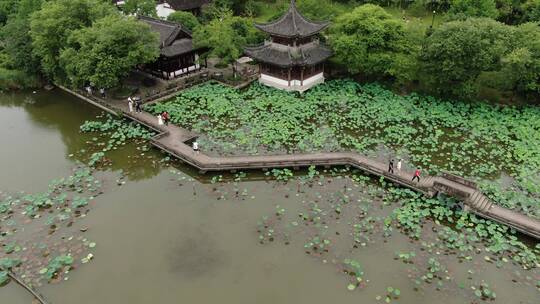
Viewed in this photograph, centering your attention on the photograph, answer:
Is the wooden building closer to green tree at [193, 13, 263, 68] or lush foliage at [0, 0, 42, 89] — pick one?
green tree at [193, 13, 263, 68]

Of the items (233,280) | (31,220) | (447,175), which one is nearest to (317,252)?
(233,280)

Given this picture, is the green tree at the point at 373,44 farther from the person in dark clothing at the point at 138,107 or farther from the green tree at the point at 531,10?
the person in dark clothing at the point at 138,107

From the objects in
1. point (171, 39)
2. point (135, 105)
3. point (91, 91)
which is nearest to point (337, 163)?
point (135, 105)

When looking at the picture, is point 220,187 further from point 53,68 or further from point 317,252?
point 53,68

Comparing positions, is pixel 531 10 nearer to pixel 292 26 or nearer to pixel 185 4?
pixel 292 26

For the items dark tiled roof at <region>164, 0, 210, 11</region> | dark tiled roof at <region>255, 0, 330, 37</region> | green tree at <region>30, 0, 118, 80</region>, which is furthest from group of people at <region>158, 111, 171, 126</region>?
dark tiled roof at <region>164, 0, 210, 11</region>

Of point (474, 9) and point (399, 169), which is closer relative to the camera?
point (399, 169)
